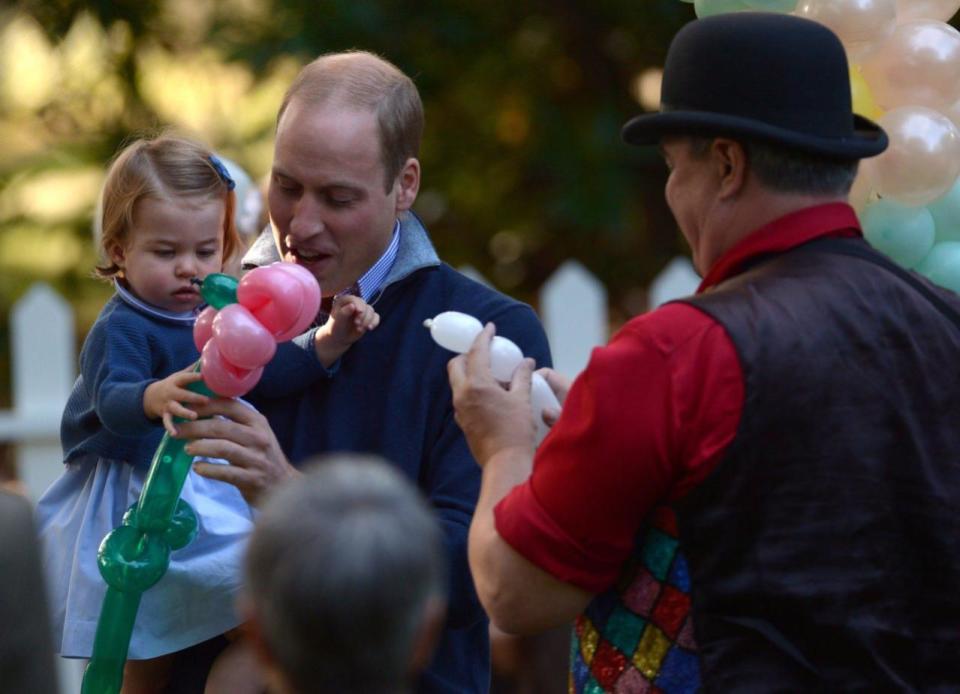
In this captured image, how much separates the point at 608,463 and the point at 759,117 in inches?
21.6

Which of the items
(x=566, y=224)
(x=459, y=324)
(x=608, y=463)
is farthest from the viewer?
(x=566, y=224)

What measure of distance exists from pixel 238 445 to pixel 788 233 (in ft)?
3.16

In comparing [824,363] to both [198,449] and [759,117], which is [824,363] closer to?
[759,117]

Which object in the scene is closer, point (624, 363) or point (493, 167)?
Result: point (624, 363)

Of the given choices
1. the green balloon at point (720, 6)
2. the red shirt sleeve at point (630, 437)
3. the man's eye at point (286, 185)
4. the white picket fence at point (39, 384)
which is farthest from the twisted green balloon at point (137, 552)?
the white picket fence at point (39, 384)

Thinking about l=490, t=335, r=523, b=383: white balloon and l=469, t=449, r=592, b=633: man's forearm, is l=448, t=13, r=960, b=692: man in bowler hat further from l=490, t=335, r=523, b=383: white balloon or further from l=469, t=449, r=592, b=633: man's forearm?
l=490, t=335, r=523, b=383: white balloon

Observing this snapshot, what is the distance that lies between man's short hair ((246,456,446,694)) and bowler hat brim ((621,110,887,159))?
0.83 meters

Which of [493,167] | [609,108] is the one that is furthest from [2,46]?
[609,108]

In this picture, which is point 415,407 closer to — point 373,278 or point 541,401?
point 373,278

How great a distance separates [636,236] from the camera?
732cm

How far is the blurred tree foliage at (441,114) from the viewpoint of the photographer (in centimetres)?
671

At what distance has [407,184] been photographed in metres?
3.04

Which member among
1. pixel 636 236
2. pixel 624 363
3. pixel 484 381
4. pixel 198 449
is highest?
pixel 624 363

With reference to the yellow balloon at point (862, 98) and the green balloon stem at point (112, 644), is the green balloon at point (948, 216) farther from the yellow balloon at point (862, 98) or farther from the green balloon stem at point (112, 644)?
the green balloon stem at point (112, 644)
